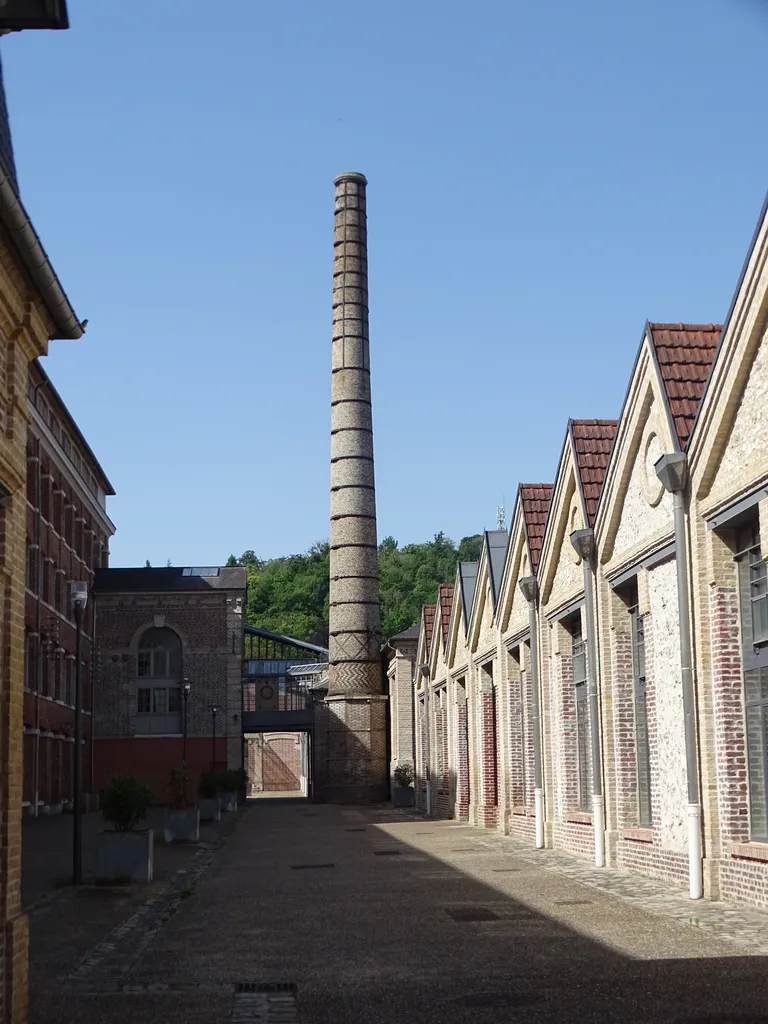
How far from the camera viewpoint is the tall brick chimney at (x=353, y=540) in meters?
49.8

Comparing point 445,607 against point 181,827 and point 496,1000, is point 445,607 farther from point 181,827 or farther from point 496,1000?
point 496,1000

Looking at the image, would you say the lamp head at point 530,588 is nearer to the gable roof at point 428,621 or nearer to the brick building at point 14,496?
the brick building at point 14,496

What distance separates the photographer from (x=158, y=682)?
51.2 meters

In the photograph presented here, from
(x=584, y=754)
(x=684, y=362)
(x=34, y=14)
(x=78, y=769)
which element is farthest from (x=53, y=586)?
(x=34, y=14)

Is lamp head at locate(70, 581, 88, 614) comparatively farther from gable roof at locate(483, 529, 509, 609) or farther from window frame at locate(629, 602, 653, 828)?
gable roof at locate(483, 529, 509, 609)

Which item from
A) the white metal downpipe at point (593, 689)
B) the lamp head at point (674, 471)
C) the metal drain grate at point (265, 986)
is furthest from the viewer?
the white metal downpipe at point (593, 689)

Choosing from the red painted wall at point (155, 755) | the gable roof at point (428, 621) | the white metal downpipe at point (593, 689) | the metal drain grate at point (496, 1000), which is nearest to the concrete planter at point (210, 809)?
the gable roof at point (428, 621)

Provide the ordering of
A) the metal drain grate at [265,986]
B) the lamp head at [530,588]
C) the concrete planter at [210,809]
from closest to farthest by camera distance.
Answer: the metal drain grate at [265,986] → the lamp head at [530,588] → the concrete planter at [210,809]

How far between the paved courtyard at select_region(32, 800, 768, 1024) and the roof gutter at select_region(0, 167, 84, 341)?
191 inches

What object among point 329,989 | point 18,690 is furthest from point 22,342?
point 329,989

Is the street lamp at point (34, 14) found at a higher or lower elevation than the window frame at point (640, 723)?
higher

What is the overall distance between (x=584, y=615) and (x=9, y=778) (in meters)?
12.2

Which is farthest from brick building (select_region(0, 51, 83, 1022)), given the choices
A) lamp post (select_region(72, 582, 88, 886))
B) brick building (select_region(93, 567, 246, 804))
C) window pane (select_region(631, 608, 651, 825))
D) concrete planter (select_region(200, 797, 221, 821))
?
brick building (select_region(93, 567, 246, 804))

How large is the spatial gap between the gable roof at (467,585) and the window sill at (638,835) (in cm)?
1504
